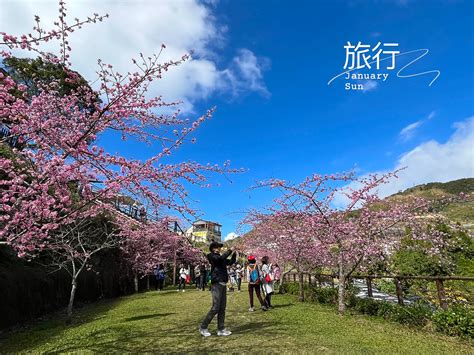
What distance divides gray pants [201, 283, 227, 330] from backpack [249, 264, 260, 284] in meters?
4.16

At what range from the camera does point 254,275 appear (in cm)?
1113

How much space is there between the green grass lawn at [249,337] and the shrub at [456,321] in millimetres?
330

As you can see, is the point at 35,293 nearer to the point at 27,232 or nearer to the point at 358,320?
the point at 27,232

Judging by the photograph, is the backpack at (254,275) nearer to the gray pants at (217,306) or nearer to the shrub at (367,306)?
the shrub at (367,306)

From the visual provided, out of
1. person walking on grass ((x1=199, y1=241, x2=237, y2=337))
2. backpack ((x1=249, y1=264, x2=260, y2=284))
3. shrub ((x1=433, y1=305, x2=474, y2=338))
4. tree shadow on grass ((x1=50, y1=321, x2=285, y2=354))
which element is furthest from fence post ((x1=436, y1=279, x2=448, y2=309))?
backpack ((x1=249, y1=264, x2=260, y2=284))

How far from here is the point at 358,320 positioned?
926cm

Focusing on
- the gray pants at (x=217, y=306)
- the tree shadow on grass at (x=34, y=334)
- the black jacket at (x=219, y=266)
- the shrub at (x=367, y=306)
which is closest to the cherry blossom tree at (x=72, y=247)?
the tree shadow on grass at (x=34, y=334)

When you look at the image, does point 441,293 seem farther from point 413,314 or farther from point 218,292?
point 218,292

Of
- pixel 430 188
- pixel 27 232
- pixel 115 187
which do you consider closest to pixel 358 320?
pixel 115 187

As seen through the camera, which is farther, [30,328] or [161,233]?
[161,233]

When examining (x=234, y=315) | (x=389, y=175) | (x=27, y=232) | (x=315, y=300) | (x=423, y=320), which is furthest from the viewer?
(x=315, y=300)

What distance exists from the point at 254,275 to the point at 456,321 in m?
5.67

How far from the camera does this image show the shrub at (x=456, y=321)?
711 cm

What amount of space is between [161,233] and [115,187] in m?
20.1
